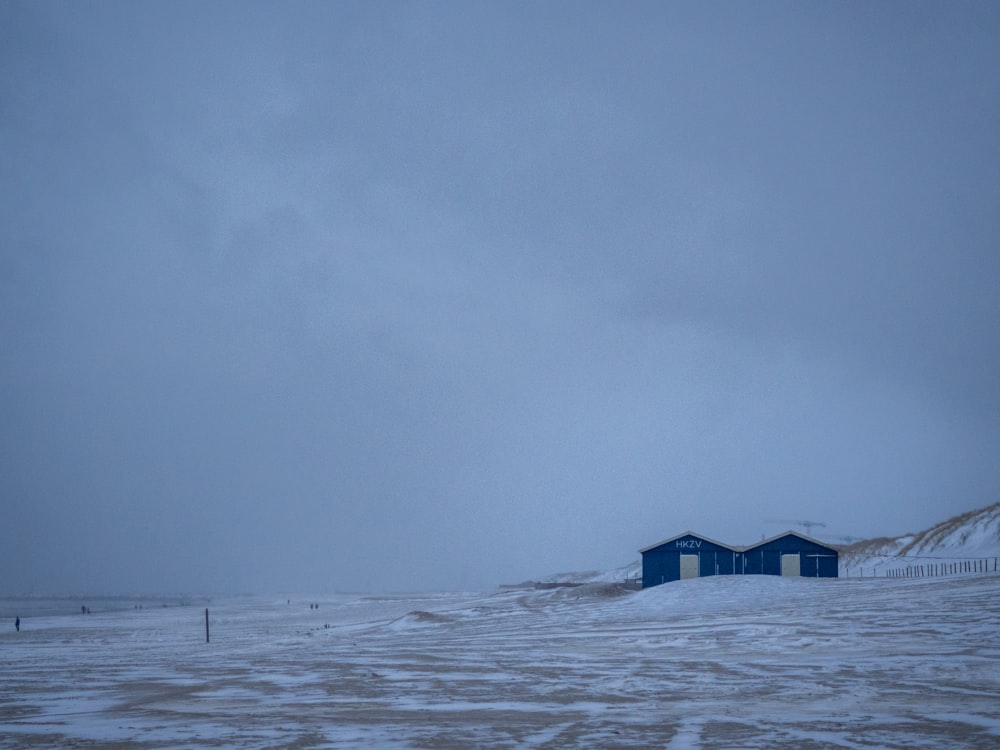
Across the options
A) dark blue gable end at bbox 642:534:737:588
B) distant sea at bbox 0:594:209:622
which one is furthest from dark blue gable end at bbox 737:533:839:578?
distant sea at bbox 0:594:209:622

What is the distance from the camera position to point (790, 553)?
61.3 metres

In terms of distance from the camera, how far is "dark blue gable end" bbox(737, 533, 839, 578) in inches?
2409

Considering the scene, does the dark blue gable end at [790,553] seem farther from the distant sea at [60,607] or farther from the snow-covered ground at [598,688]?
the distant sea at [60,607]

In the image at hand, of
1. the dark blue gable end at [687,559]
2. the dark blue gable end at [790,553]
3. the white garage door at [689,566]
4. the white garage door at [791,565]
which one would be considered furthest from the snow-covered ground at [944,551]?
the white garage door at [689,566]

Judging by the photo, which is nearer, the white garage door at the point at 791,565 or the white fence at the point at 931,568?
the white garage door at the point at 791,565

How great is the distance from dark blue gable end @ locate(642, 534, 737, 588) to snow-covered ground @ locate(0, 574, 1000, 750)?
1973 cm

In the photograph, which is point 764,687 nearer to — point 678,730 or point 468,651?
point 678,730

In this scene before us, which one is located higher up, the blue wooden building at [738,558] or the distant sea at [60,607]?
the blue wooden building at [738,558]

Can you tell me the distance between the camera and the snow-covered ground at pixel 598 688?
47.4 ft

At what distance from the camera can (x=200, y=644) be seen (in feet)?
161

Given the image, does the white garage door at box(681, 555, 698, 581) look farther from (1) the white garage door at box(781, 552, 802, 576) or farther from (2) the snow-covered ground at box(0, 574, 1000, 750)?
(2) the snow-covered ground at box(0, 574, 1000, 750)

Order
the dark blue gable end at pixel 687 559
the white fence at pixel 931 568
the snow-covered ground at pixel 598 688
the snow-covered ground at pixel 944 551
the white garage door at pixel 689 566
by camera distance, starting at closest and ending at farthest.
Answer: the snow-covered ground at pixel 598 688, the white fence at pixel 931 568, the dark blue gable end at pixel 687 559, the white garage door at pixel 689 566, the snow-covered ground at pixel 944 551

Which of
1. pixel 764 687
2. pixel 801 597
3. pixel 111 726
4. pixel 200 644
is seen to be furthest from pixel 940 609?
pixel 200 644

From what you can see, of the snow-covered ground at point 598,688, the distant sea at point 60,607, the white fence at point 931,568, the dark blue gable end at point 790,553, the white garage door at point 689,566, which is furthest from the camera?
the distant sea at point 60,607
